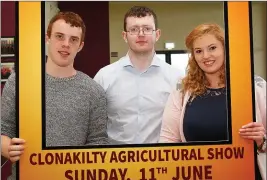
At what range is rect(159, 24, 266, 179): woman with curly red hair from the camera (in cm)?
227

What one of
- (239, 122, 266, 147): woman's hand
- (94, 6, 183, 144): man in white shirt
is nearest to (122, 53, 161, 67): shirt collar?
(94, 6, 183, 144): man in white shirt

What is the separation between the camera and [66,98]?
2.26 m

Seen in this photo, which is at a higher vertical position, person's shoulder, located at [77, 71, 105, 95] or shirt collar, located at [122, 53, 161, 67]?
shirt collar, located at [122, 53, 161, 67]

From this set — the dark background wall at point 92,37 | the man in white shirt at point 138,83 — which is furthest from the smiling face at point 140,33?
the dark background wall at point 92,37

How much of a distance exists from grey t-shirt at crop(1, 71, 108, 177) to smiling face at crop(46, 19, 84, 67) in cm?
12

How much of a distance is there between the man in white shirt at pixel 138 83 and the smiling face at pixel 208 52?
0.16 metres

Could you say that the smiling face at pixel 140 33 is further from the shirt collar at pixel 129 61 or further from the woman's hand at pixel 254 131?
the woman's hand at pixel 254 131

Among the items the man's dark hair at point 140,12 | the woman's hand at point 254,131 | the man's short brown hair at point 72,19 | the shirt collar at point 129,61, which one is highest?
the man's dark hair at point 140,12

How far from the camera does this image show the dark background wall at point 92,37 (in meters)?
2.28

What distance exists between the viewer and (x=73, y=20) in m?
2.29

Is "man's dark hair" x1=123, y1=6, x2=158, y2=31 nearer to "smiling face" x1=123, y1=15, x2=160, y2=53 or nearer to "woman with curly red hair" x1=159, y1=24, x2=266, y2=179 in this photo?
"smiling face" x1=123, y1=15, x2=160, y2=53

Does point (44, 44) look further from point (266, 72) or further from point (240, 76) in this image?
point (266, 72)

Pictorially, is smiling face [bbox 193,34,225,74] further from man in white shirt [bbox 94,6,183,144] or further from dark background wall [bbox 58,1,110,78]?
dark background wall [bbox 58,1,110,78]

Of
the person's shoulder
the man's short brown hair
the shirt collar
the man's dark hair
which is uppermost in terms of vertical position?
the man's dark hair
